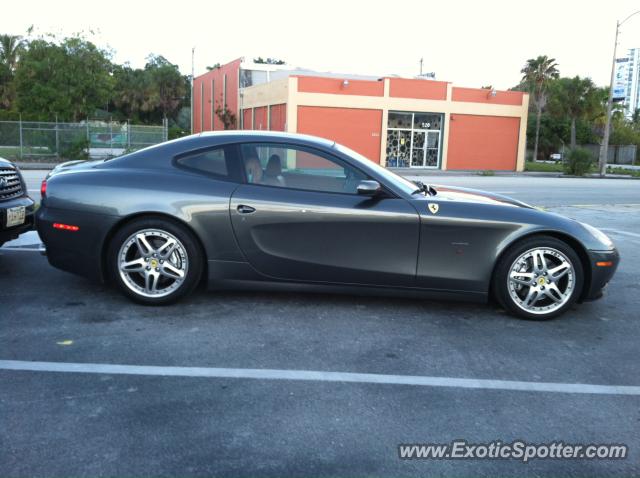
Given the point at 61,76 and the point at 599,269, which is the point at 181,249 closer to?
the point at 599,269

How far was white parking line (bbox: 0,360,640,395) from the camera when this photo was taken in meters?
3.72

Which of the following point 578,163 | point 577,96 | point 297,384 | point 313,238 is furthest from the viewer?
point 577,96

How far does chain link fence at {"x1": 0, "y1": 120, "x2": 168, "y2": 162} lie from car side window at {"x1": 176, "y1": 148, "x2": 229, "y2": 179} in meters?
23.0

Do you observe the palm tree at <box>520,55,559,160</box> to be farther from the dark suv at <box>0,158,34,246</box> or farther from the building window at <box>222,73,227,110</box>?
the dark suv at <box>0,158,34,246</box>

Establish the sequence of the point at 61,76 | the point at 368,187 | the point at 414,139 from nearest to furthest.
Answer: the point at 368,187 < the point at 61,76 < the point at 414,139

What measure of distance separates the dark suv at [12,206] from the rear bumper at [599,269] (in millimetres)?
4941

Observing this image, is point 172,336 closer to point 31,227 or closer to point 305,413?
point 305,413

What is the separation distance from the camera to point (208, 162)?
514 centimetres

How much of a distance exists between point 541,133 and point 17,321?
60.7m

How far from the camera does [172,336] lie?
4.43 meters

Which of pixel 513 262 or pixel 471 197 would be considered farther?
pixel 471 197

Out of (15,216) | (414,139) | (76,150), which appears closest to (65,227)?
(15,216)

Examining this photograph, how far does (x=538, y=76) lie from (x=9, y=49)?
160 ft

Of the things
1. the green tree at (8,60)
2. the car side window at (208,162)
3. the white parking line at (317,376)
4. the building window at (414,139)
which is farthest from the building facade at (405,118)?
the green tree at (8,60)
